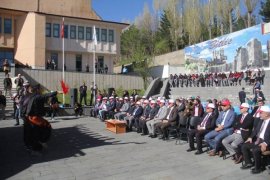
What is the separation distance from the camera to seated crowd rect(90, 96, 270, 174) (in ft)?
25.1

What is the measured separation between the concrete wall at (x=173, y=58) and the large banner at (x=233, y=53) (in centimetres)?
498

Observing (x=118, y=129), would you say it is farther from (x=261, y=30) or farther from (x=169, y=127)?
(x=261, y=30)

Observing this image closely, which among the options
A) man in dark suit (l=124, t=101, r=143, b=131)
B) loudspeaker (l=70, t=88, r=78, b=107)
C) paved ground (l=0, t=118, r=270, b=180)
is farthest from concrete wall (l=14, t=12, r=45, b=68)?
paved ground (l=0, t=118, r=270, b=180)

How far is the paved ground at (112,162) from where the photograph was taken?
24.5ft

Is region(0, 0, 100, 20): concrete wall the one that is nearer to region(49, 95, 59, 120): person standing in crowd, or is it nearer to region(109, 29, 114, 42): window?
region(109, 29, 114, 42): window

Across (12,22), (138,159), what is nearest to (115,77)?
A: (12,22)

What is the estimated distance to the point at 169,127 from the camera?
11.9 meters

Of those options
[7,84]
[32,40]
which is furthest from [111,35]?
[7,84]

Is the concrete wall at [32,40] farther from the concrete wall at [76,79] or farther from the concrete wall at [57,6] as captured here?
the concrete wall at [76,79]

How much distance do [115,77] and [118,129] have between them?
21563 mm

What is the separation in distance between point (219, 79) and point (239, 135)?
22.1 m

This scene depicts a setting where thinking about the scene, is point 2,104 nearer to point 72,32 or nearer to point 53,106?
point 53,106

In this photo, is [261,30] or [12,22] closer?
[261,30]

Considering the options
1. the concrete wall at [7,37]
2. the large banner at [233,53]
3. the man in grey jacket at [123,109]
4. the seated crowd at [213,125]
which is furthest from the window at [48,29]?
the seated crowd at [213,125]
